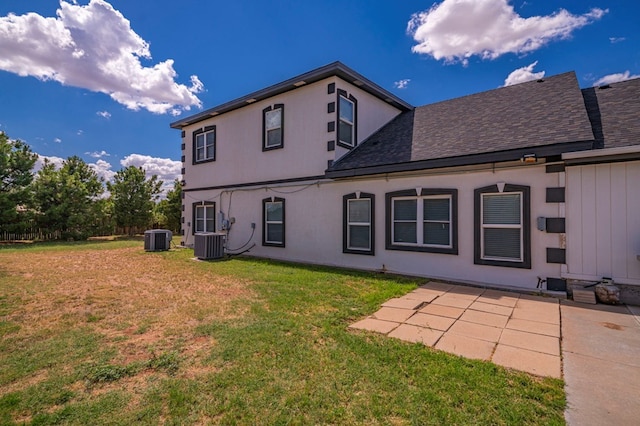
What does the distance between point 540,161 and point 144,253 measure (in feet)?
41.4

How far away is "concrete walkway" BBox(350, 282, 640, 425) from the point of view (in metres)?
2.55

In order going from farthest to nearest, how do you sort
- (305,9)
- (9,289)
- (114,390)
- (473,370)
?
(305,9)
(9,289)
(473,370)
(114,390)

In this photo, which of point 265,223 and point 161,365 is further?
point 265,223

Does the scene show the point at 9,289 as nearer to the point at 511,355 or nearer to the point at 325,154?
the point at 325,154

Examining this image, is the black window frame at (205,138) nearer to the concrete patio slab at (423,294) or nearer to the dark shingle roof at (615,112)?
the concrete patio slab at (423,294)

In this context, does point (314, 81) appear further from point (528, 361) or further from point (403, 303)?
point (528, 361)

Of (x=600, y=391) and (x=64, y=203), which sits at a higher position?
(x=64, y=203)

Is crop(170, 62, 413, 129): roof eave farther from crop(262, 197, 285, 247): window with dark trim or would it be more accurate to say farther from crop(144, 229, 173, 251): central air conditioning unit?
crop(144, 229, 173, 251): central air conditioning unit

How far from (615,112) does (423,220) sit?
4.55 meters

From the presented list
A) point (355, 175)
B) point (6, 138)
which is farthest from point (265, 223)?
point (6, 138)

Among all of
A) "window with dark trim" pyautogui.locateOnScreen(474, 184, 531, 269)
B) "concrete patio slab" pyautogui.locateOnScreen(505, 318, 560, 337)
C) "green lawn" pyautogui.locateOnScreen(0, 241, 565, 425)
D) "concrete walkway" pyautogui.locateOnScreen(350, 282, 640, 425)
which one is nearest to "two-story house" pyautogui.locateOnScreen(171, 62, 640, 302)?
"window with dark trim" pyautogui.locateOnScreen(474, 184, 531, 269)

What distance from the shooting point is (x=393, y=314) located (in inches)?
184

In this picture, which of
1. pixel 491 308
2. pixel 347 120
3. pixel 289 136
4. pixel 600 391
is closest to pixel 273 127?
pixel 289 136

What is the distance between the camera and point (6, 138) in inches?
618
